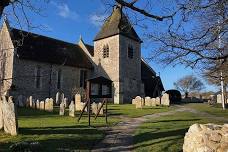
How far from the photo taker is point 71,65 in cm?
4266

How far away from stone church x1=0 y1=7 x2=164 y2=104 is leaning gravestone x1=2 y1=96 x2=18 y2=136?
21.9 meters

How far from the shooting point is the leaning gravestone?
12227mm

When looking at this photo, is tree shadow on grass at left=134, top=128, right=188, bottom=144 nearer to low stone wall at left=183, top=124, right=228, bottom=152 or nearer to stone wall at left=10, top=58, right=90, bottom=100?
low stone wall at left=183, top=124, right=228, bottom=152

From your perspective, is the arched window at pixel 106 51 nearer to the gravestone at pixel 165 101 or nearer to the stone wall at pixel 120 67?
the stone wall at pixel 120 67

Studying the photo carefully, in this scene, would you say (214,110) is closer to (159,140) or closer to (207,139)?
(159,140)

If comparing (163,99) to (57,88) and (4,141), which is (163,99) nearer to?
(57,88)

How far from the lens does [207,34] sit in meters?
Result: 12.3

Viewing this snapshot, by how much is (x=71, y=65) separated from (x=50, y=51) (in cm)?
331

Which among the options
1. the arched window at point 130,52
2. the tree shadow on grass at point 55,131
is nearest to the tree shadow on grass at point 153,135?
the tree shadow on grass at point 55,131

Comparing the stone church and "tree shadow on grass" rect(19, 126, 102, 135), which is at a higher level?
the stone church

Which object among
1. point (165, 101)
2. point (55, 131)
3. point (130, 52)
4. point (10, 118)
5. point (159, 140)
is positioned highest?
point (130, 52)

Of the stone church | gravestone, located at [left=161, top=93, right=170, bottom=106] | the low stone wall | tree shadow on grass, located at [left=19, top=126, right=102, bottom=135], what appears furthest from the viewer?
the stone church

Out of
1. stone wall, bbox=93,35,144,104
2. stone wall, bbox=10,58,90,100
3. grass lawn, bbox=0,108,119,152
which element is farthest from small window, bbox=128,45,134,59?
grass lawn, bbox=0,108,119,152

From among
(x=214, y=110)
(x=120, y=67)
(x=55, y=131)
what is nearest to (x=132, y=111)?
(x=214, y=110)
